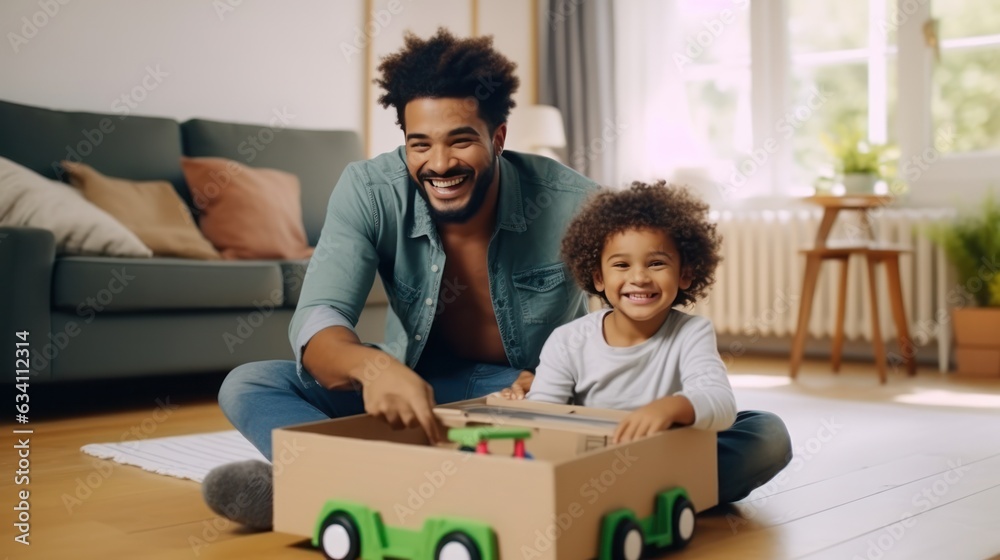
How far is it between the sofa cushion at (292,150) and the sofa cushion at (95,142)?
0.12 m

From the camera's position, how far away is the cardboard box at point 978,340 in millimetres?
3875

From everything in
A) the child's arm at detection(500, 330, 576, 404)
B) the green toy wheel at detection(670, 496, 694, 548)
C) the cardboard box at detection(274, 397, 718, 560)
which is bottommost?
the green toy wheel at detection(670, 496, 694, 548)

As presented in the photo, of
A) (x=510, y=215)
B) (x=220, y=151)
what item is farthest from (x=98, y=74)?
(x=510, y=215)

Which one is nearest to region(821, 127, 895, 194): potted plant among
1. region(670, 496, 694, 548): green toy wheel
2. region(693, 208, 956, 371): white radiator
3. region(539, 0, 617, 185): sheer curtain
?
region(693, 208, 956, 371): white radiator

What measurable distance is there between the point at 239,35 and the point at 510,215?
108 inches

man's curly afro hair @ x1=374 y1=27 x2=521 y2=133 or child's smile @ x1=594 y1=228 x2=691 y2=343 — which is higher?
man's curly afro hair @ x1=374 y1=27 x2=521 y2=133

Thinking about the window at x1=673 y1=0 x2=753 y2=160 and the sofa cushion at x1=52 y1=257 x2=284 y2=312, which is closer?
the sofa cushion at x1=52 y1=257 x2=284 y2=312

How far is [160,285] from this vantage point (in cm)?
292

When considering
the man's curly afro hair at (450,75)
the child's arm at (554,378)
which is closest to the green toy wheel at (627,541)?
the child's arm at (554,378)

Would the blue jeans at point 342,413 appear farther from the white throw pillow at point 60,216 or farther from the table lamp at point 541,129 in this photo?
the table lamp at point 541,129

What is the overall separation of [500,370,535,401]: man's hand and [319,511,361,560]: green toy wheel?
0.45m

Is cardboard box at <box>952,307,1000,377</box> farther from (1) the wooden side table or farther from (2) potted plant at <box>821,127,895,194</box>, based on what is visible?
(2) potted plant at <box>821,127,895,194</box>

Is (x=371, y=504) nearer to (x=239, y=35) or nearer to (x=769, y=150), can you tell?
(x=239, y=35)

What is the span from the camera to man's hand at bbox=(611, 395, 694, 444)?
1351mm
